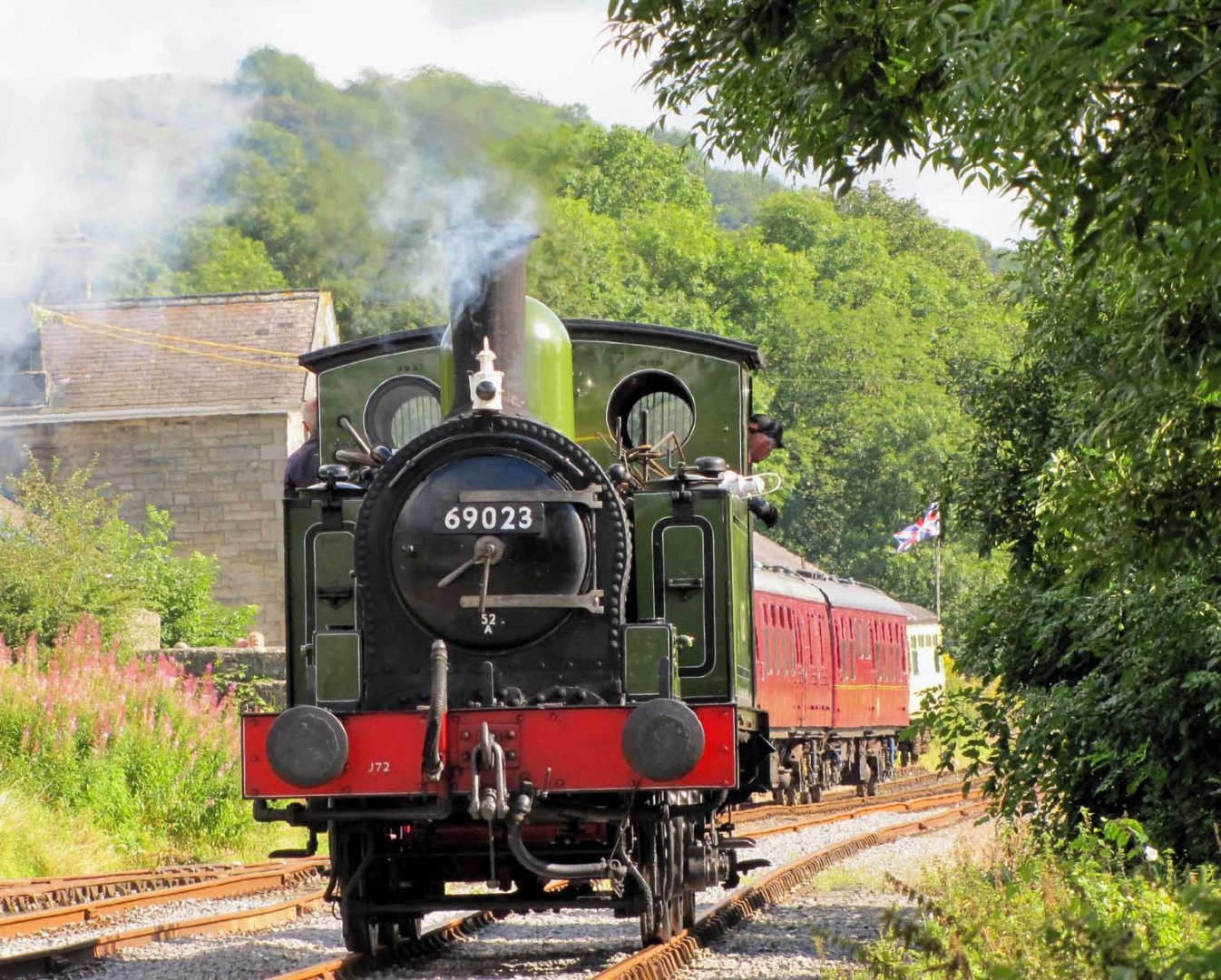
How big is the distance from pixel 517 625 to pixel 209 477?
68.8 ft

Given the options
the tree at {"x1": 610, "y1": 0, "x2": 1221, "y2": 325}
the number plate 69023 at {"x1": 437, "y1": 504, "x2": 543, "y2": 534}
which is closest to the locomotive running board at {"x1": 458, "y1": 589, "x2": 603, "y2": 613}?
the number plate 69023 at {"x1": 437, "y1": 504, "x2": 543, "y2": 534}

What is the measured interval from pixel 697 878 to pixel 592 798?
4.02ft

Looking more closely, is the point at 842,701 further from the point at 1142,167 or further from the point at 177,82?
the point at 1142,167

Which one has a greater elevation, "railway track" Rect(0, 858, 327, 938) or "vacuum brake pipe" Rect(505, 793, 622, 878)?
"vacuum brake pipe" Rect(505, 793, 622, 878)

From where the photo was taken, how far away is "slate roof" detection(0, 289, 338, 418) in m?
27.4

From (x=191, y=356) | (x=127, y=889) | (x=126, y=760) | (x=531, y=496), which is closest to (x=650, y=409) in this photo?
(x=531, y=496)

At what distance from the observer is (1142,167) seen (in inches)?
198

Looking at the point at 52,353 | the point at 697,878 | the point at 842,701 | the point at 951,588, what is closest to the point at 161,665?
the point at 697,878

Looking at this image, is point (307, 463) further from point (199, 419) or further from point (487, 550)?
point (199, 419)

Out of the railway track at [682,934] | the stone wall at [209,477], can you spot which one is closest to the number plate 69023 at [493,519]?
the railway track at [682,934]

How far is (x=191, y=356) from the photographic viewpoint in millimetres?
28172

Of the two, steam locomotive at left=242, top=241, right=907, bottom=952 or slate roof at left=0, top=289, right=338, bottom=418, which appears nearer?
steam locomotive at left=242, top=241, right=907, bottom=952

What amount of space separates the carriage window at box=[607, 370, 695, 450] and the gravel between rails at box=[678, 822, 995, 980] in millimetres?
2382

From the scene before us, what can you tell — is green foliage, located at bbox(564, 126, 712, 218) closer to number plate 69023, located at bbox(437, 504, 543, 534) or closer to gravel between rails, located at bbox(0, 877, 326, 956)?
gravel between rails, located at bbox(0, 877, 326, 956)
